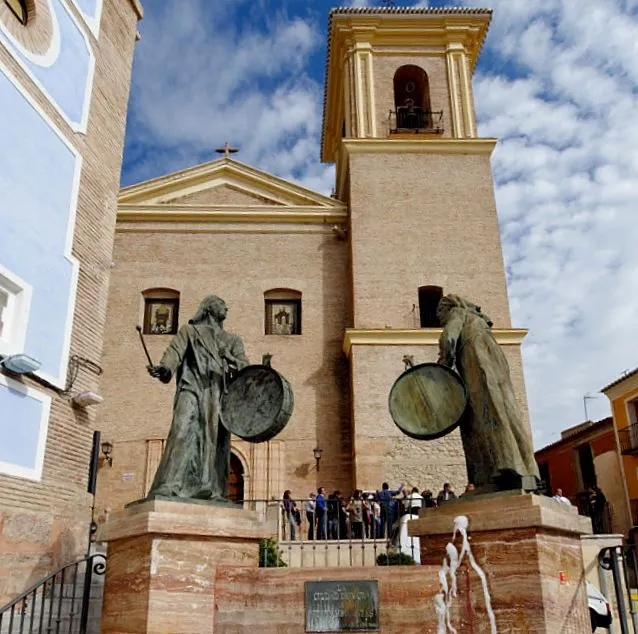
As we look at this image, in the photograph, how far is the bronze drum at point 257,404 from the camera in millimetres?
5832

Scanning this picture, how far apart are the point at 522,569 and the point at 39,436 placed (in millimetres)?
6465

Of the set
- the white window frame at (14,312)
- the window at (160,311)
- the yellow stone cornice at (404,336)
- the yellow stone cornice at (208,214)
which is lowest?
the white window frame at (14,312)

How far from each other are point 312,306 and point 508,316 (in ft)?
15.4

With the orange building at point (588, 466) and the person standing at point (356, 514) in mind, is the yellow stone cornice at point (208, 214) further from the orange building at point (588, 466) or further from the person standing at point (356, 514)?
the orange building at point (588, 466)

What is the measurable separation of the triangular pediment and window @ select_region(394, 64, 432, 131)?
3.37 metres

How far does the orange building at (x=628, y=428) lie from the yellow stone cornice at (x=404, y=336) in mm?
9130

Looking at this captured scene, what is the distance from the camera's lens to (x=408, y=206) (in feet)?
59.8

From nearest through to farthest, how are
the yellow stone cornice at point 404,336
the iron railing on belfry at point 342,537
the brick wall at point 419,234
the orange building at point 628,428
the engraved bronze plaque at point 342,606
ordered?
the engraved bronze plaque at point 342,606 → the iron railing on belfry at point 342,537 → the yellow stone cornice at point 404,336 → the brick wall at point 419,234 → the orange building at point 628,428

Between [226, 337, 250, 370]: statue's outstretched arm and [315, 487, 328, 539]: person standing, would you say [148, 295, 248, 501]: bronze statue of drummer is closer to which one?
[226, 337, 250, 370]: statue's outstretched arm

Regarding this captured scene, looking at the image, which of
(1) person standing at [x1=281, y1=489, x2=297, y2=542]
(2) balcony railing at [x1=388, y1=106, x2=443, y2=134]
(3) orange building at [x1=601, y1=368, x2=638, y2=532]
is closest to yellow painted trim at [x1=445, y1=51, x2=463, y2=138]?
(2) balcony railing at [x1=388, y1=106, x2=443, y2=134]

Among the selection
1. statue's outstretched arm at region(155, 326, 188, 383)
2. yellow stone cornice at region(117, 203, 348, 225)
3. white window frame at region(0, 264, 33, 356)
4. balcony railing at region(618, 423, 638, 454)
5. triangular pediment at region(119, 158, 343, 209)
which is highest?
triangular pediment at region(119, 158, 343, 209)

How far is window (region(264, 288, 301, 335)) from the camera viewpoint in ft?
57.8

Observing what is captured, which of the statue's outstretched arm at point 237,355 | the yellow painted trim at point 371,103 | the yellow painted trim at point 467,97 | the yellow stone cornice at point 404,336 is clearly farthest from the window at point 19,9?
the yellow painted trim at point 467,97

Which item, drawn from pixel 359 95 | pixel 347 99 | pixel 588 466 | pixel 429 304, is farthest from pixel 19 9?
pixel 588 466
